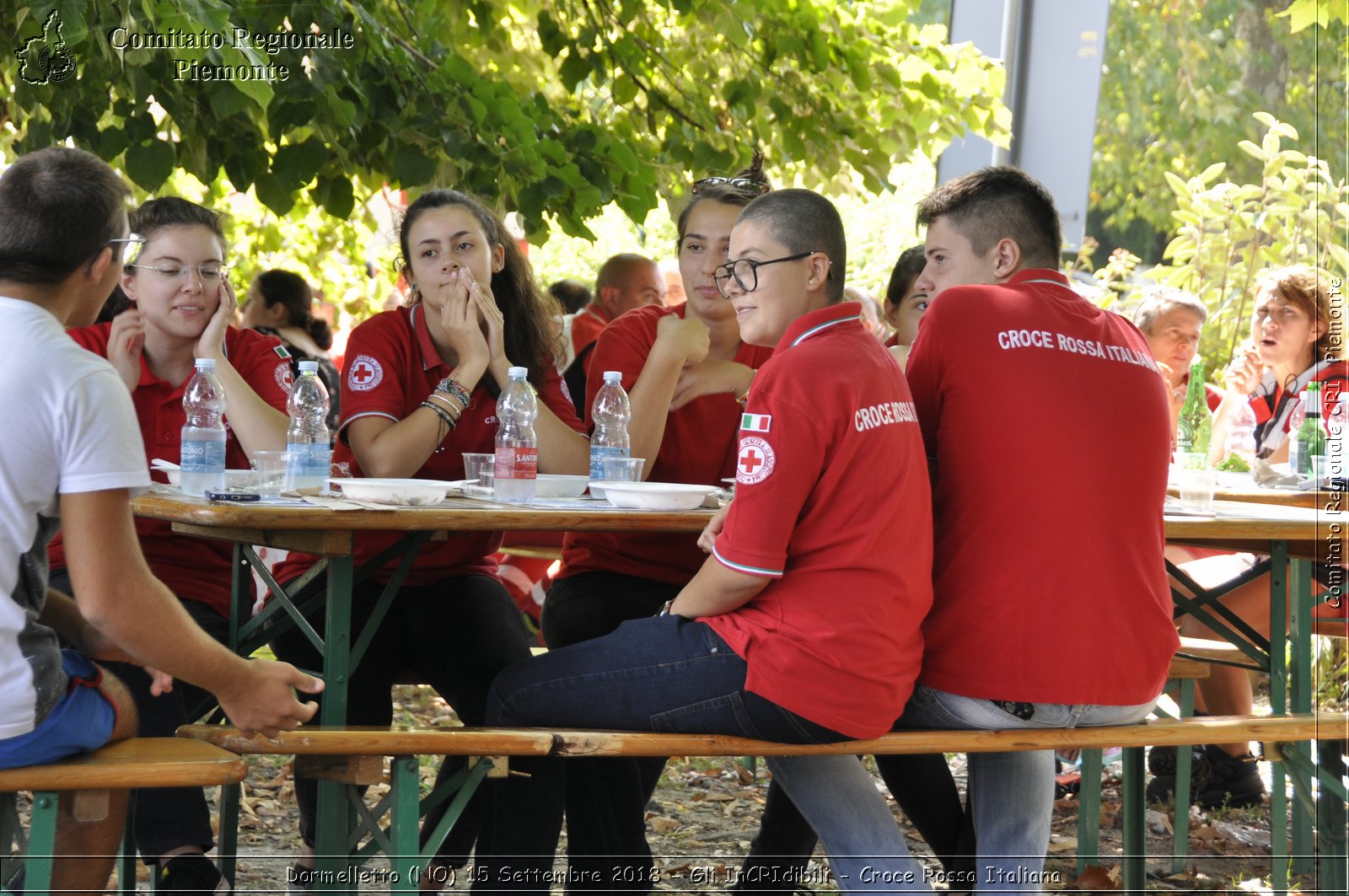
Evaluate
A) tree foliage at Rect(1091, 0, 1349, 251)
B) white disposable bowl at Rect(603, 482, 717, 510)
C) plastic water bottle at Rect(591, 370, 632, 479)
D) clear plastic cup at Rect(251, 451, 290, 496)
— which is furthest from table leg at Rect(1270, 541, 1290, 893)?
tree foliage at Rect(1091, 0, 1349, 251)

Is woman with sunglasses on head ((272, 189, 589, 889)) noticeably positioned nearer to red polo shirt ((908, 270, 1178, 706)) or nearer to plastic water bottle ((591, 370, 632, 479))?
plastic water bottle ((591, 370, 632, 479))

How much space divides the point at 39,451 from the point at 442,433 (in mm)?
1413

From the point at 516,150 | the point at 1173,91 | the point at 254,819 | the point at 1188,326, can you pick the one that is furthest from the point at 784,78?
the point at 1173,91

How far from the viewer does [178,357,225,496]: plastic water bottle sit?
9.68 feet

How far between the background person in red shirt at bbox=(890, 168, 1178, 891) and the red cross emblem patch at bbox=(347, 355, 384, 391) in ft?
4.83

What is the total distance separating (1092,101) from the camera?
816 centimetres

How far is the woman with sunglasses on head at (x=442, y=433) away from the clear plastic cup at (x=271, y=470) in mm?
390

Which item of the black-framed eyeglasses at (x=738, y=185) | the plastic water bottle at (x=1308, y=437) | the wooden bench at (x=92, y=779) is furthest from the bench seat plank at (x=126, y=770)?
the plastic water bottle at (x=1308, y=437)

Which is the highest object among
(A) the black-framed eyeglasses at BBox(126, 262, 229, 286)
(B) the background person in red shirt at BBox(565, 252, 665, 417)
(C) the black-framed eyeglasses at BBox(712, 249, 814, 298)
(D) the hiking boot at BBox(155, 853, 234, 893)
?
(B) the background person in red shirt at BBox(565, 252, 665, 417)

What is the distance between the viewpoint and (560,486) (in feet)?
10.8

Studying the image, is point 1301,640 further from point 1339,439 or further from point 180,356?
point 180,356

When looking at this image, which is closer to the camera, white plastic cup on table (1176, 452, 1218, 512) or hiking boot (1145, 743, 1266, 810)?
white plastic cup on table (1176, 452, 1218, 512)

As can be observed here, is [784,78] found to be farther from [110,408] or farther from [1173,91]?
[1173,91]

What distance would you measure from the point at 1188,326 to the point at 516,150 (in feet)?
9.57
